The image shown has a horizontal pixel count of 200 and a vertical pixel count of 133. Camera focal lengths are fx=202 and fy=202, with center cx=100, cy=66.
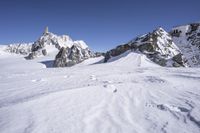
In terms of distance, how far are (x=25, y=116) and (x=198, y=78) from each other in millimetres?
9891

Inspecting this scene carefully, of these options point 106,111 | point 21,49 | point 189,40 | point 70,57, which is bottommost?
point 106,111

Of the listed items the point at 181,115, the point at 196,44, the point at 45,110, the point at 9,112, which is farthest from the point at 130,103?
the point at 196,44

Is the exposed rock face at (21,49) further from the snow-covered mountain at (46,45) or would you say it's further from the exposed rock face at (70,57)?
the exposed rock face at (70,57)

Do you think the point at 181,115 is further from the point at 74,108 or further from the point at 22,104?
the point at 22,104

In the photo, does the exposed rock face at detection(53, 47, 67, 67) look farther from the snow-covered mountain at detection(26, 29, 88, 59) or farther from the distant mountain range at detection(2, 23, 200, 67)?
the snow-covered mountain at detection(26, 29, 88, 59)

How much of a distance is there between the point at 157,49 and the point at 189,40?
1180 inches

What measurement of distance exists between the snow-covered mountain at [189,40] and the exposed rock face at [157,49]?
45.3 ft

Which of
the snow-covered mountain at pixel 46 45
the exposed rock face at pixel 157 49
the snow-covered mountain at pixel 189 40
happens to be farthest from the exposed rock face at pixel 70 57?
the snow-covered mountain at pixel 46 45

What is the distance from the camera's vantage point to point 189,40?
60.0 m

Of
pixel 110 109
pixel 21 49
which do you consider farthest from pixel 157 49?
pixel 21 49

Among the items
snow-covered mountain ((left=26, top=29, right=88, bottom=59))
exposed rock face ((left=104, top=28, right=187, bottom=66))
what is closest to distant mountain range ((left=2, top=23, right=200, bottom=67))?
exposed rock face ((left=104, top=28, right=187, bottom=66))

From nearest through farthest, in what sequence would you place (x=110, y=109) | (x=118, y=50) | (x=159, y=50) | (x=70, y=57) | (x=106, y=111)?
1. (x=106, y=111)
2. (x=110, y=109)
3. (x=159, y=50)
4. (x=118, y=50)
5. (x=70, y=57)

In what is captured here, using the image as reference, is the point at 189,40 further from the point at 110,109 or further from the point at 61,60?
the point at 110,109

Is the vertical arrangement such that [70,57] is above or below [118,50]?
below
